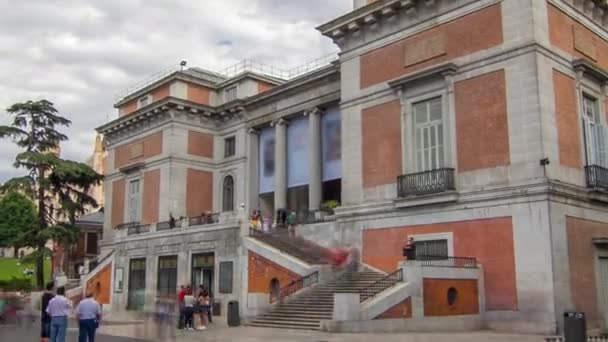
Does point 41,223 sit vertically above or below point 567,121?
below

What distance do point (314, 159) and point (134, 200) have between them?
42.8 ft

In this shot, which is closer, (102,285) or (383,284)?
(383,284)

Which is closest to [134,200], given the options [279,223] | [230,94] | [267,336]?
[230,94]

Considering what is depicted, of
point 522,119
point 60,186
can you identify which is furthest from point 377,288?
point 60,186

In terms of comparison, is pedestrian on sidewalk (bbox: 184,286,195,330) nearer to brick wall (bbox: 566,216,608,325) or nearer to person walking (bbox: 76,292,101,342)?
person walking (bbox: 76,292,101,342)

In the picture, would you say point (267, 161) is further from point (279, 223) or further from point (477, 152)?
point (477, 152)

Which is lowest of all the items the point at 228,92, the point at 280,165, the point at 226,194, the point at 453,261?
the point at 453,261

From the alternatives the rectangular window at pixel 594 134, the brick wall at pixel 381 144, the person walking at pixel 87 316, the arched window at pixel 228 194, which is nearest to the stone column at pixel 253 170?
the arched window at pixel 228 194

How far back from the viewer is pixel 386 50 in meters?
25.1

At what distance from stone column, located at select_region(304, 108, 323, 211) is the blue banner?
90 cm

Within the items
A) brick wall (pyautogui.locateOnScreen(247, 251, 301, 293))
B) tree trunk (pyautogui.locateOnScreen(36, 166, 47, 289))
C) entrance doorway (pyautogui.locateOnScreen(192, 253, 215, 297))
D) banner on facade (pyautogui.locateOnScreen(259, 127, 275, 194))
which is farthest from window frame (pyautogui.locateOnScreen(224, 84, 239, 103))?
brick wall (pyautogui.locateOnScreen(247, 251, 301, 293))

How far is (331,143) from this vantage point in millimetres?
32781

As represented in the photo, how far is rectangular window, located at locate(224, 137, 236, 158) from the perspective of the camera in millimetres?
38969

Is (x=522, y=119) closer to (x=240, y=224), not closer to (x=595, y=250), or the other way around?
(x=595, y=250)
